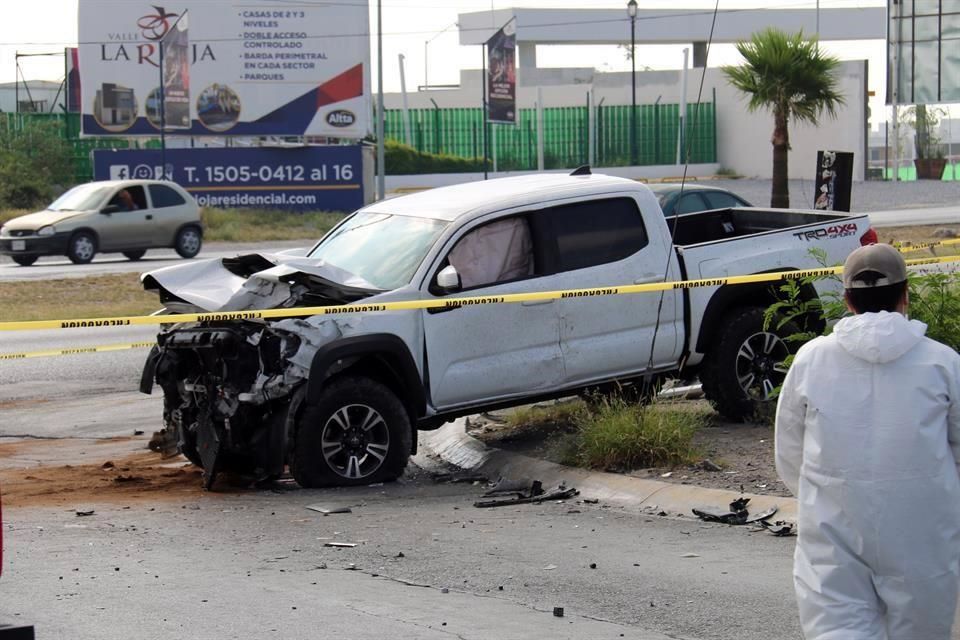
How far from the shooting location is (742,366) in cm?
1088

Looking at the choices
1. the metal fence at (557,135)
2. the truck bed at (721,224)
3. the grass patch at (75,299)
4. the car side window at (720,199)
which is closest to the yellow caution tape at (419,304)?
the truck bed at (721,224)

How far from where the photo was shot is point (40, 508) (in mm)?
8844

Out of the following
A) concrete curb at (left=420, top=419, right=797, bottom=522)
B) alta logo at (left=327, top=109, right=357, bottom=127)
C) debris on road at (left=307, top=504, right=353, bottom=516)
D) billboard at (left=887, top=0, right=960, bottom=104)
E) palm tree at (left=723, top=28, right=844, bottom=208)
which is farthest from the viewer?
alta logo at (left=327, top=109, right=357, bottom=127)

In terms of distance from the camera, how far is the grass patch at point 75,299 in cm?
1977

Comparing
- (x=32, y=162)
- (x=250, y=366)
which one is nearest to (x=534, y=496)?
(x=250, y=366)

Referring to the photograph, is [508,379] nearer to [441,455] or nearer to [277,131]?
[441,455]

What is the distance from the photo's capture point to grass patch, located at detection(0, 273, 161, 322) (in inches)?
778

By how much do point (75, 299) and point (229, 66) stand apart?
2674 centimetres

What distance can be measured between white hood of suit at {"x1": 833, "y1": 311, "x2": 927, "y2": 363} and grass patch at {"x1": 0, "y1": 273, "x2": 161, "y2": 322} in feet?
52.6

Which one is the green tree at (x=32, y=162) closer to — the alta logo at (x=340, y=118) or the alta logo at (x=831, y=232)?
the alta logo at (x=340, y=118)

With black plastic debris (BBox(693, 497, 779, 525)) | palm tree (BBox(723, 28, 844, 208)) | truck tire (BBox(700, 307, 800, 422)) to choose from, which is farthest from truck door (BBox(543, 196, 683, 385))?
palm tree (BBox(723, 28, 844, 208))

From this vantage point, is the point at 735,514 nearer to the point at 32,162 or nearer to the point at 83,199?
the point at 83,199

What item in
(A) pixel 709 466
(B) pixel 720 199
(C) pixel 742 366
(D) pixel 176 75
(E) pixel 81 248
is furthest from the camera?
(D) pixel 176 75

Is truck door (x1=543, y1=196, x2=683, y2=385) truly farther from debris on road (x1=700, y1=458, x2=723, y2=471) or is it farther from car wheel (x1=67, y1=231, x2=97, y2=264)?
car wheel (x1=67, y1=231, x2=97, y2=264)
